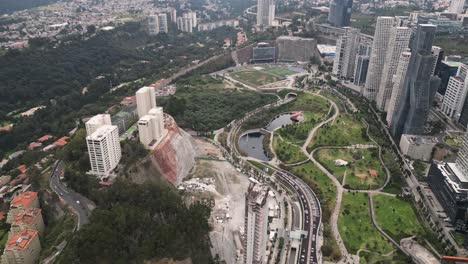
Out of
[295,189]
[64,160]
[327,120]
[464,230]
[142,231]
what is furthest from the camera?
[327,120]

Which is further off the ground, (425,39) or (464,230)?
(425,39)

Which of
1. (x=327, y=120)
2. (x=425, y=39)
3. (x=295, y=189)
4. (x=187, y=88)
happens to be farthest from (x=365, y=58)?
(x=295, y=189)

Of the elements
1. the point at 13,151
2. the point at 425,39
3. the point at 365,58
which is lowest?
the point at 13,151

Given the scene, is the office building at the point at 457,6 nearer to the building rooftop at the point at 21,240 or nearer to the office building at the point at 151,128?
the office building at the point at 151,128

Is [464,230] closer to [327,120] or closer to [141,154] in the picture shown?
[327,120]

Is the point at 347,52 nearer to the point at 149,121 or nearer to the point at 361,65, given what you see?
the point at 361,65

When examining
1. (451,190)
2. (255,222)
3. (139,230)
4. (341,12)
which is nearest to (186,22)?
(341,12)

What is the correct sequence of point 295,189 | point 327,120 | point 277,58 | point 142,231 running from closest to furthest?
point 142,231 → point 295,189 → point 327,120 → point 277,58
